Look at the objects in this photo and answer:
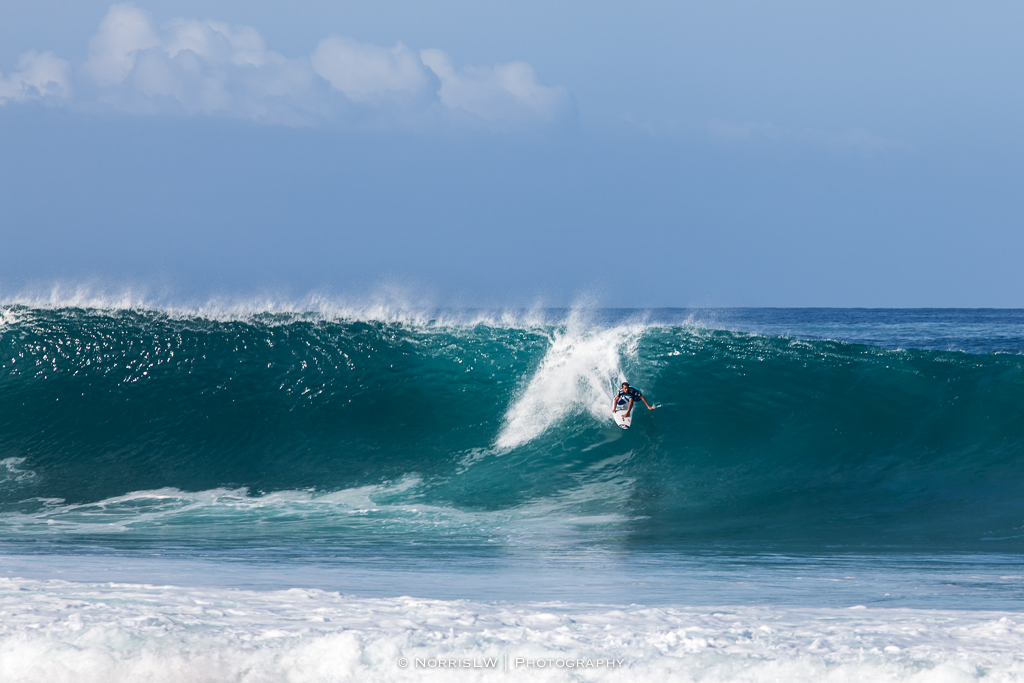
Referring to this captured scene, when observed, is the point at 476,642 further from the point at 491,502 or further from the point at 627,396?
the point at 627,396

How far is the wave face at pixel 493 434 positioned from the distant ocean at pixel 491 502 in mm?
55

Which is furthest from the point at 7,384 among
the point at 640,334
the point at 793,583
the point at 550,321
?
the point at 793,583

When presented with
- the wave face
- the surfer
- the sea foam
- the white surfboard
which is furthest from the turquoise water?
the sea foam

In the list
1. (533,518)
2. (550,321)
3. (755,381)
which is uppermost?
(550,321)

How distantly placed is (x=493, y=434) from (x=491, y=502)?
242 cm

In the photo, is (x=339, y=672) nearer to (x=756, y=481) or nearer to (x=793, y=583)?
(x=793, y=583)

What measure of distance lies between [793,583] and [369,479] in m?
6.02

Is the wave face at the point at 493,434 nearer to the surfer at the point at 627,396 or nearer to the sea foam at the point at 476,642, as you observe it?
the surfer at the point at 627,396

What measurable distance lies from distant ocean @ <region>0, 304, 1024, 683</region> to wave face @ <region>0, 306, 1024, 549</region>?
0.05 m

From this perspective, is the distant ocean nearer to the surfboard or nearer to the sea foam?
the sea foam

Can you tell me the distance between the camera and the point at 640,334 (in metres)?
14.1

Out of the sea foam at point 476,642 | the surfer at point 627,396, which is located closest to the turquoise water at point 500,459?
the surfer at point 627,396

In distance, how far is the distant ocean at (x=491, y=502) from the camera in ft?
12.8

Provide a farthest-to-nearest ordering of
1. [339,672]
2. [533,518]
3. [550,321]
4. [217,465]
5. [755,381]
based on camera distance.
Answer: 1. [550,321]
2. [755,381]
3. [217,465]
4. [533,518]
5. [339,672]
